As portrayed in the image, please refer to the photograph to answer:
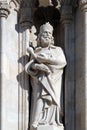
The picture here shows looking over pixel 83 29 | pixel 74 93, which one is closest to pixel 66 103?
pixel 74 93

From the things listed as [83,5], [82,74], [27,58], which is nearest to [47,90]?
[82,74]

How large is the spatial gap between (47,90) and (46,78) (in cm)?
25

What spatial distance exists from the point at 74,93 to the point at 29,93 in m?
0.90

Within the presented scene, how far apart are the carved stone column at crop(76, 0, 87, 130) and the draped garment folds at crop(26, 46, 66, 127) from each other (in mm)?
361

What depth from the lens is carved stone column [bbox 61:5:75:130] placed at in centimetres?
1830

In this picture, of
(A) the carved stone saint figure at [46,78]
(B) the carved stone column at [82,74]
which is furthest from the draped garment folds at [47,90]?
(B) the carved stone column at [82,74]

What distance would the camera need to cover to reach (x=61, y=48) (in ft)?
61.7

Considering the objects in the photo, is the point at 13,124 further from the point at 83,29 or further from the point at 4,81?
the point at 83,29

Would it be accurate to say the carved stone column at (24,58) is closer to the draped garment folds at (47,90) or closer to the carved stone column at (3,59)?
the draped garment folds at (47,90)

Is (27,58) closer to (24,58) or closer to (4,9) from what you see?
(24,58)

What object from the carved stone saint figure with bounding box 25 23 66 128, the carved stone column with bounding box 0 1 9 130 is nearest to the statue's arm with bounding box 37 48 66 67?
the carved stone saint figure with bounding box 25 23 66 128

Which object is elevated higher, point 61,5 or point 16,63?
point 61,5

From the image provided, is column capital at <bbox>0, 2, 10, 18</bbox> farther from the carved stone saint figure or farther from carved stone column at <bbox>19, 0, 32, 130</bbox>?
the carved stone saint figure

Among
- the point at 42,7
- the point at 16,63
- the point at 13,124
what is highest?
the point at 42,7
